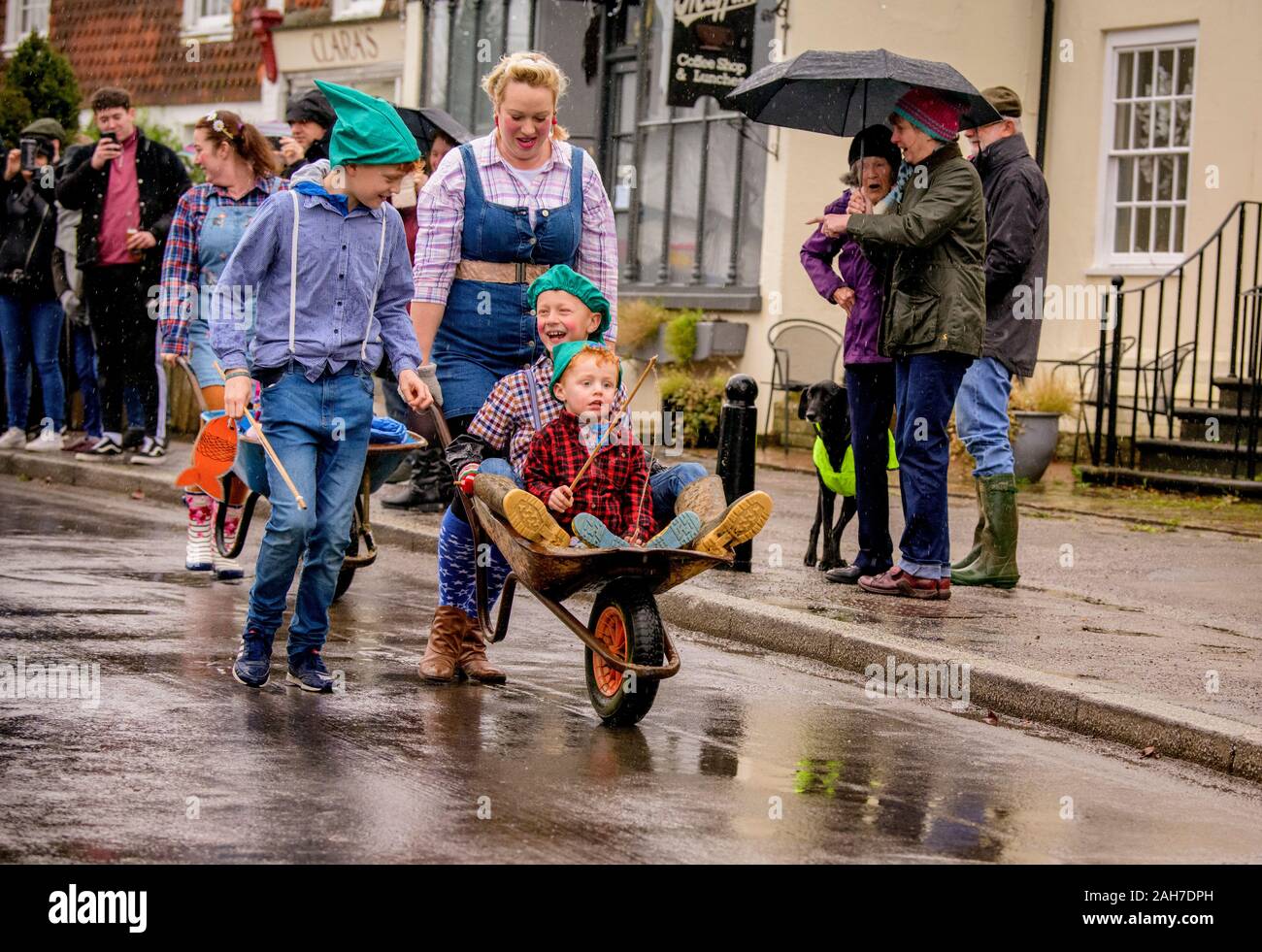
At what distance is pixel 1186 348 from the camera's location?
16.7 meters

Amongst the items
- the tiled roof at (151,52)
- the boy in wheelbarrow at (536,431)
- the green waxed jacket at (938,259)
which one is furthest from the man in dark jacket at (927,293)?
the tiled roof at (151,52)

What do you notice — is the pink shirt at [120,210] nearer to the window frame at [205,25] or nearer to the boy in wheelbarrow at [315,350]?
the boy in wheelbarrow at [315,350]

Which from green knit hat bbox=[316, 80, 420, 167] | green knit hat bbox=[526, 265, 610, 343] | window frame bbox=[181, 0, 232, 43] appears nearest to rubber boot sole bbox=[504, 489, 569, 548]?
green knit hat bbox=[526, 265, 610, 343]

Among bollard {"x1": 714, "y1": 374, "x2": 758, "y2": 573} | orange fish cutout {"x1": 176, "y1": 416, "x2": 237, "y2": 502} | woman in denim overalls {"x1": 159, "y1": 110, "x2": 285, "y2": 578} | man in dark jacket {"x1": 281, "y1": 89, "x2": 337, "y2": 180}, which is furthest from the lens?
man in dark jacket {"x1": 281, "y1": 89, "x2": 337, "y2": 180}

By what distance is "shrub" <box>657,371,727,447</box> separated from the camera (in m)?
17.8

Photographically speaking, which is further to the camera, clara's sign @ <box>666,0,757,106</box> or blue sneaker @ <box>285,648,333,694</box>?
clara's sign @ <box>666,0,757,106</box>

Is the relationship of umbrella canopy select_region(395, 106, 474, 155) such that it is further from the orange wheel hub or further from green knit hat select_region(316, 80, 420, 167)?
the orange wheel hub

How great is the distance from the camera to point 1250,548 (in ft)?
37.2

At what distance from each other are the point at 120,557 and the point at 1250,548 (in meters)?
6.31

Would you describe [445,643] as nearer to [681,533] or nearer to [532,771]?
[681,533]

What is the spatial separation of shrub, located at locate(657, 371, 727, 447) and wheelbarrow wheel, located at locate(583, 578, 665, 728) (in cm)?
1094

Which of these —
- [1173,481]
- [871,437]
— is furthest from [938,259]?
[1173,481]

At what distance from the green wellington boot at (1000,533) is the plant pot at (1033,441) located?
17.9 ft

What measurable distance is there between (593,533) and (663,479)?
62cm
